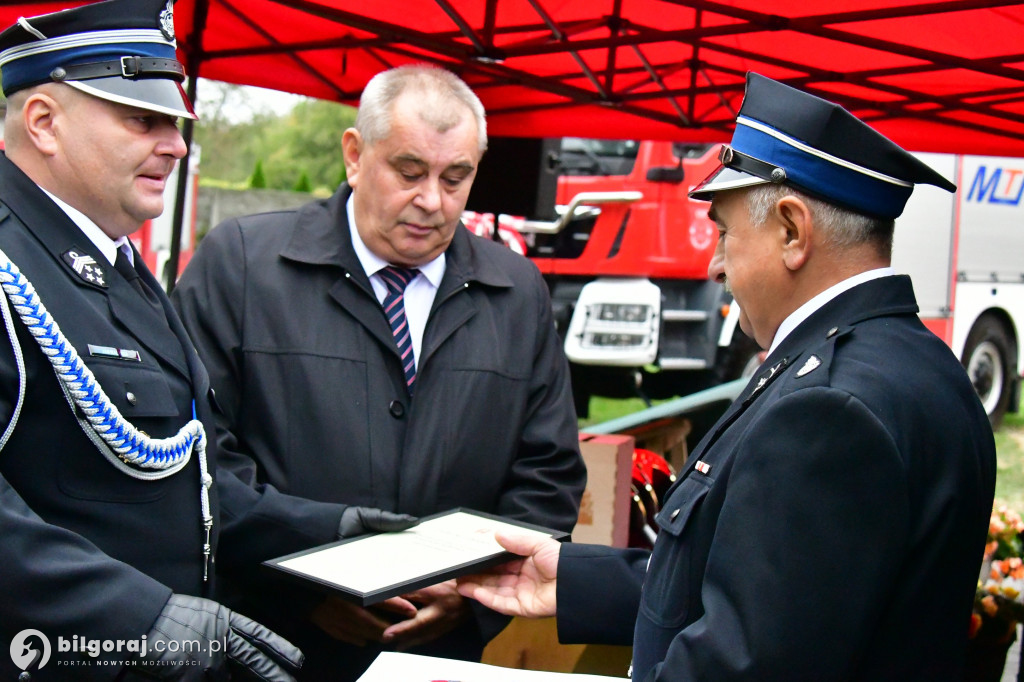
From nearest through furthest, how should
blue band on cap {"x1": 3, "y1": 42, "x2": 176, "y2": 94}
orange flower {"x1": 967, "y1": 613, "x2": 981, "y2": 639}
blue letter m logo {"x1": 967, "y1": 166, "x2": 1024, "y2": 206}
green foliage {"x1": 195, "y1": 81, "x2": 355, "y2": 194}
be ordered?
blue band on cap {"x1": 3, "y1": 42, "x2": 176, "y2": 94}, orange flower {"x1": 967, "y1": 613, "x2": 981, "y2": 639}, blue letter m logo {"x1": 967, "y1": 166, "x2": 1024, "y2": 206}, green foliage {"x1": 195, "y1": 81, "x2": 355, "y2": 194}

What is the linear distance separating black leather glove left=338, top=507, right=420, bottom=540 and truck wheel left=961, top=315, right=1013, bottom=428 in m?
9.39

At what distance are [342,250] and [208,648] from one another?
119 cm

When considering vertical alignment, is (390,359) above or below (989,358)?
above

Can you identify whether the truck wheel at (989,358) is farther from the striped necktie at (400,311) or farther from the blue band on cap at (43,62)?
the blue band on cap at (43,62)

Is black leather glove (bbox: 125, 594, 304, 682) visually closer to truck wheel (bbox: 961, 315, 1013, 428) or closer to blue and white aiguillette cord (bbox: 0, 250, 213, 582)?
blue and white aiguillette cord (bbox: 0, 250, 213, 582)

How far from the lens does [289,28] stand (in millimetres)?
4836

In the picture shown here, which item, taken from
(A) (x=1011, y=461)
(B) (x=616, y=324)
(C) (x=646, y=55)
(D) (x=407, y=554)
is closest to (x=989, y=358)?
(A) (x=1011, y=461)

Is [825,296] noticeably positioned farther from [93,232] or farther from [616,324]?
[616,324]

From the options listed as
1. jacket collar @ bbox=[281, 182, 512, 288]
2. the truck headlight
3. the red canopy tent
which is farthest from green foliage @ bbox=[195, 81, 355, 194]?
jacket collar @ bbox=[281, 182, 512, 288]

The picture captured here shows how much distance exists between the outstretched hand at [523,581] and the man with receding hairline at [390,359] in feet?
0.49

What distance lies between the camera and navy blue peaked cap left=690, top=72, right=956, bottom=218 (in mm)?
1531

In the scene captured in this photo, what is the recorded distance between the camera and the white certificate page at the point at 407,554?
1926 mm

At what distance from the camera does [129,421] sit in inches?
73.5

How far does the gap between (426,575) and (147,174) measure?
982 mm
